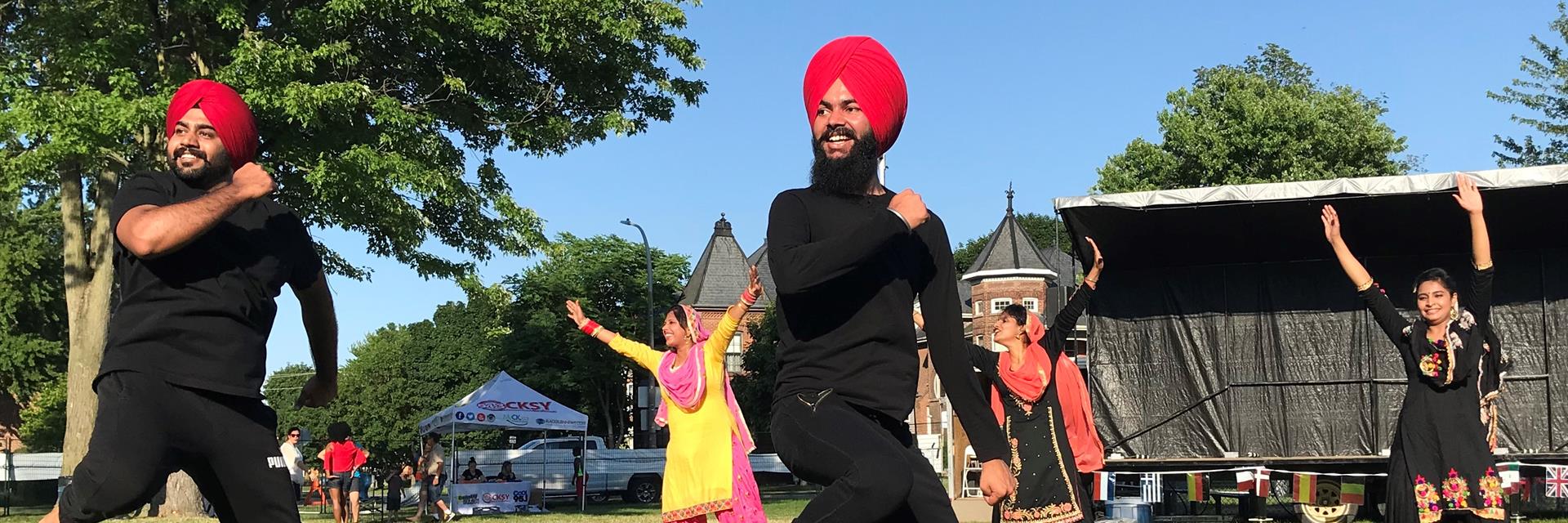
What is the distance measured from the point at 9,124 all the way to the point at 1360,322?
18151 millimetres

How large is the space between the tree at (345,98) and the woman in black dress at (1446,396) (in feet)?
50.3

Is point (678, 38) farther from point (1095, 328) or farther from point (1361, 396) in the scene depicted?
point (1361, 396)

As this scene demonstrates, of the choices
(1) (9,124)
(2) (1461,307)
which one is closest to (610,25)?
(1) (9,124)

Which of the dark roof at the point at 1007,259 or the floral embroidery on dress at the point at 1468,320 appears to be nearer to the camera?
the floral embroidery on dress at the point at 1468,320

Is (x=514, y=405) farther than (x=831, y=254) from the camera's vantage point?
Yes

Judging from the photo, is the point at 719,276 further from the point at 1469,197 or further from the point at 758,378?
the point at 1469,197

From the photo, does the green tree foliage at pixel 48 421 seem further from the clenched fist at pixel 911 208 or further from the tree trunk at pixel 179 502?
the clenched fist at pixel 911 208

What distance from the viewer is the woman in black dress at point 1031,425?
8445 millimetres

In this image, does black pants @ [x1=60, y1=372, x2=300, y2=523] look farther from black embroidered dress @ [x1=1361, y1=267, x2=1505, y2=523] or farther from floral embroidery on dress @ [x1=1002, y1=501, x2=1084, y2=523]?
floral embroidery on dress @ [x1=1002, y1=501, x2=1084, y2=523]

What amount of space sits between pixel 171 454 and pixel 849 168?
206 cm

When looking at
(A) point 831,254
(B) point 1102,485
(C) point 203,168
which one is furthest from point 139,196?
(B) point 1102,485

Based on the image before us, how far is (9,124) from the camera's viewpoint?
18.5 m

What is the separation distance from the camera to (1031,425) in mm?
8633

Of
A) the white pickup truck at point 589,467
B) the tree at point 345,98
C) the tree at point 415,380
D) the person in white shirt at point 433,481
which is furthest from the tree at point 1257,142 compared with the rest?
the tree at point 415,380
